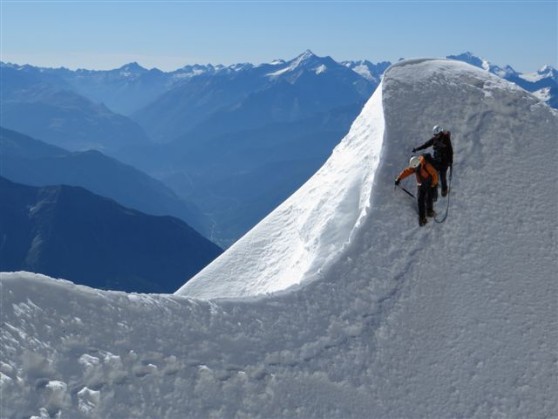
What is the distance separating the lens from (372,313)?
1320 centimetres

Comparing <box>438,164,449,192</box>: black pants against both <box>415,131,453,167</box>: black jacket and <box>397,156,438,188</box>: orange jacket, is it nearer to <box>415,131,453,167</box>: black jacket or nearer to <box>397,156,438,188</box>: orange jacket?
<box>415,131,453,167</box>: black jacket

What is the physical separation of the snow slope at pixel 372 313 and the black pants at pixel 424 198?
51 cm

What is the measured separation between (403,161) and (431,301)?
457cm

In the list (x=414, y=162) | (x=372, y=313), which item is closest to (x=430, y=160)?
(x=414, y=162)

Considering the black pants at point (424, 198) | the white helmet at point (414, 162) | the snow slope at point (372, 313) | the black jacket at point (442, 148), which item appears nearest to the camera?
the snow slope at point (372, 313)

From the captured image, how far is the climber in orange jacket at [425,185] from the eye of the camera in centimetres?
1514

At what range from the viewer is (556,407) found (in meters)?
12.1

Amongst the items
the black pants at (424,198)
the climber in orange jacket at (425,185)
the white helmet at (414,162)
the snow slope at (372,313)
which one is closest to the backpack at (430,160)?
the climber in orange jacket at (425,185)

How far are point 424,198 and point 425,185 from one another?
319 millimetres

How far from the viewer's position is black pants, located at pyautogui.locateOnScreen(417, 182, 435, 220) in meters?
15.1

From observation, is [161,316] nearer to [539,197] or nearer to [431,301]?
[431,301]

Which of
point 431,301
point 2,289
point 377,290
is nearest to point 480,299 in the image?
point 431,301

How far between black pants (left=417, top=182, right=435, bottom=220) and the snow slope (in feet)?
1.66

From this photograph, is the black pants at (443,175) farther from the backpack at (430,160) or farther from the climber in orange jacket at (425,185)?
the climber in orange jacket at (425,185)
